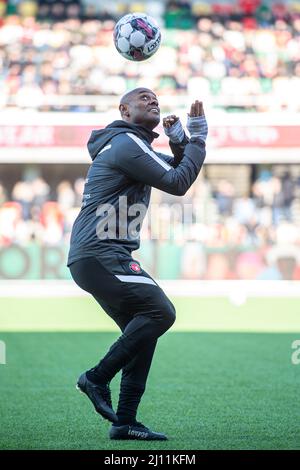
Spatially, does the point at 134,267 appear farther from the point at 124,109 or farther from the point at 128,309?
the point at 124,109

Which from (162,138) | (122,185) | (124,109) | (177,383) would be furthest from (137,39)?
(162,138)

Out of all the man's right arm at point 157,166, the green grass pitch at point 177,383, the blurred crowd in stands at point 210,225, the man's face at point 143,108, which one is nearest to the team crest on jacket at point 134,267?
the man's right arm at point 157,166

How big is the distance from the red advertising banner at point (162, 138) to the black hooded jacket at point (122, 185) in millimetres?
16078

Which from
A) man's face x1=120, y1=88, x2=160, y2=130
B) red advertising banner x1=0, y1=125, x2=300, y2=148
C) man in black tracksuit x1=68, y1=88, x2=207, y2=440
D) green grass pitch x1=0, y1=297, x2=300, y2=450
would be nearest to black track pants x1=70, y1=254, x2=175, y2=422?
man in black tracksuit x1=68, y1=88, x2=207, y2=440

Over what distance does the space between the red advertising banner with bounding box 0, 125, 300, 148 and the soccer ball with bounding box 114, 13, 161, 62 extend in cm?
1453

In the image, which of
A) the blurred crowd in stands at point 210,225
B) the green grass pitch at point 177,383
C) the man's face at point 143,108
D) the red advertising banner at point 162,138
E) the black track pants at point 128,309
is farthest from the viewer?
the red advertising banner at point 162,138

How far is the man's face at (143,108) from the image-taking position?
20.2ft

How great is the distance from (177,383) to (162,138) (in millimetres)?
13954

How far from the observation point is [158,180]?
5.90 m

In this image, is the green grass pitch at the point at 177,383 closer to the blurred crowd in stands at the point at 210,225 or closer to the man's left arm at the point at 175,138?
the man's left arm at the point at 175,138

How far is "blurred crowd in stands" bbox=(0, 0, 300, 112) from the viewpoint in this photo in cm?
2288

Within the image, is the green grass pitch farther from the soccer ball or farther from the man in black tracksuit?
the soccer ball

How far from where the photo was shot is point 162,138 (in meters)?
22.1
